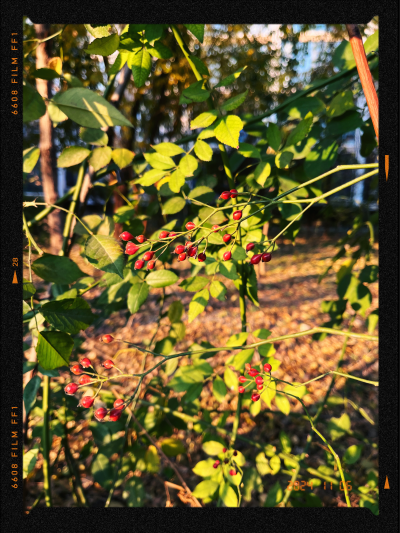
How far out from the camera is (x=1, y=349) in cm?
47

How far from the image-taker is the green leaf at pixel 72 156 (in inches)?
26.0

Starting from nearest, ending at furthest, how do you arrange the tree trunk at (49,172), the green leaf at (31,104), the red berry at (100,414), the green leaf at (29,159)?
the red berry at (100,414)
the green leaf at (31,104)
the green leaf at (29,159)
the tree trunk at (49,172)

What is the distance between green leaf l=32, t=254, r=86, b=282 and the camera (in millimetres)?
574

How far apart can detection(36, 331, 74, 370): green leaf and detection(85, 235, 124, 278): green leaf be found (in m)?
0.13

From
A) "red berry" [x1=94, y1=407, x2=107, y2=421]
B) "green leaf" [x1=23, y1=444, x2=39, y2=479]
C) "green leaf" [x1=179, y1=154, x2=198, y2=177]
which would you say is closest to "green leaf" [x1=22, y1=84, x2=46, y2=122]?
"green leaf" [x1=179, y1=154, x2=198, y2=177]

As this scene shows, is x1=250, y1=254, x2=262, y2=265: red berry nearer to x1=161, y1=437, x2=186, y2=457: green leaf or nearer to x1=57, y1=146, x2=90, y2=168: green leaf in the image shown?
x1=57, y1=146, x2=90, y2=168: green leaf

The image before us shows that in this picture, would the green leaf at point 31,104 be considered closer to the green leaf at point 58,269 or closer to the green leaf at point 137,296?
the green leaf at point 58,269

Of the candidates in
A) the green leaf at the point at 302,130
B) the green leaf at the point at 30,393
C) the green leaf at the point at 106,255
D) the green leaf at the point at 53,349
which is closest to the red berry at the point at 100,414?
the green leaf at the point at 53,349

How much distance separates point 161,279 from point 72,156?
12.7 inches

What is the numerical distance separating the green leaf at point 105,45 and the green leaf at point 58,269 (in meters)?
0.35

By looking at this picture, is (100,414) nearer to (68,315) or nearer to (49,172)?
(68,315)

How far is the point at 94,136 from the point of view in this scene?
65 centimetres

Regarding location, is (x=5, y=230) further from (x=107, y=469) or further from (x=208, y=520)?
(x=107, y=469)

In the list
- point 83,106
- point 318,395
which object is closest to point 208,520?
point 83,106
